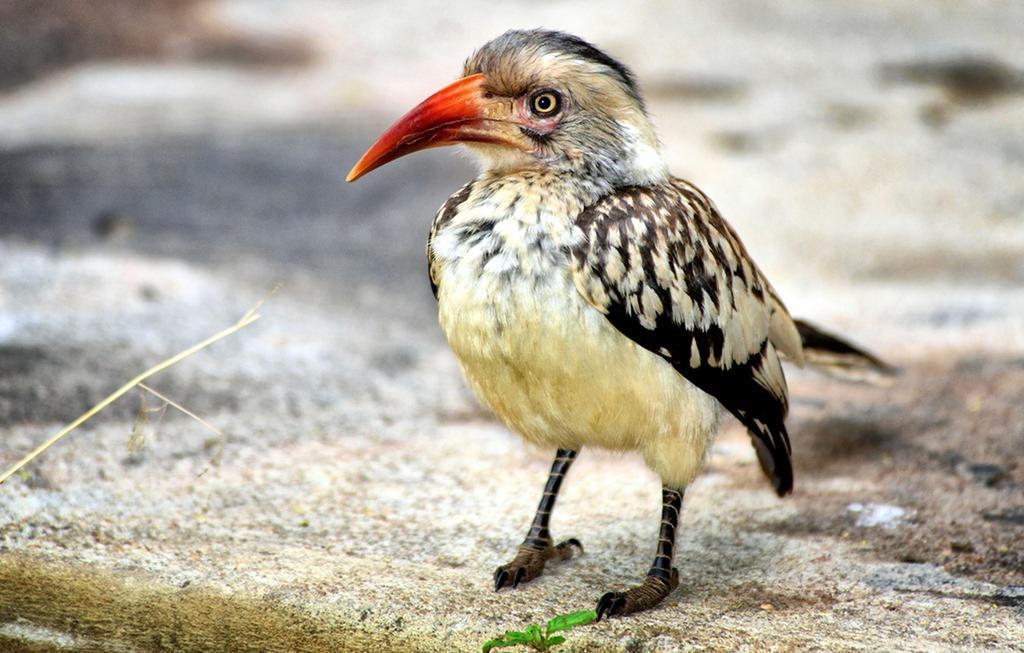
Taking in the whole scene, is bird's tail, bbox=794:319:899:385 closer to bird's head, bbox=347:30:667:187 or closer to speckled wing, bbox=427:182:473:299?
bird's head, bbox=347:30:667:187

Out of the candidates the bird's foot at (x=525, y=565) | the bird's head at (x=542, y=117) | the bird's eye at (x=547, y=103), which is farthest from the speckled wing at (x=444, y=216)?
the bird's foot at (x=525, y=565)

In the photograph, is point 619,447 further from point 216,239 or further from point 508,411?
point 216,239

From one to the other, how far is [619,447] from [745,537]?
702 millimetres

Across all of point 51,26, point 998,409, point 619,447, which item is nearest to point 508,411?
point 619,447

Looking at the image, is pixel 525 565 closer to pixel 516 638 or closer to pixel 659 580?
pixel 659 580

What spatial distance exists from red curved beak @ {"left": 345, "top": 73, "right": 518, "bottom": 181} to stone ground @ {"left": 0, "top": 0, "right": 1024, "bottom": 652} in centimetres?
108

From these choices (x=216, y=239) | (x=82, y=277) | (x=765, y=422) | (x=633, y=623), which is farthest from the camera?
(x=216, y=239)

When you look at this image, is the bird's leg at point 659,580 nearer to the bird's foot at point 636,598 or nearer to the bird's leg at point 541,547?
the bird's foot at point 636,598

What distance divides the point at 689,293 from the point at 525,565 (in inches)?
32.1

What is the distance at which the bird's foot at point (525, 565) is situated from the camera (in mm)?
3094

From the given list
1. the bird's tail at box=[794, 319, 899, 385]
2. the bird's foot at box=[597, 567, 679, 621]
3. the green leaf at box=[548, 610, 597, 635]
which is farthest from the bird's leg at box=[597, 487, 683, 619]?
the bird's tail at box=[794, 319, 899, 385]

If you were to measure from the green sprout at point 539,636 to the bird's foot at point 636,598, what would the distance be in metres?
0.14

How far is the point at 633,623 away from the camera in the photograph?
2.88 meters

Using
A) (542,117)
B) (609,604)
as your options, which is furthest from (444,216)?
(609,604)
